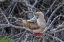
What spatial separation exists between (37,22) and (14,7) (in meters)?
1.15

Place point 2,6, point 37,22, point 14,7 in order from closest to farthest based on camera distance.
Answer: point 37,22, point 14,7, point 2,6

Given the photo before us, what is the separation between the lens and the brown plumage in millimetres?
3031

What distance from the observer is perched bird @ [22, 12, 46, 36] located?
3031mm

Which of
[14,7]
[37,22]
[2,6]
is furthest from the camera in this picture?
[2,6]

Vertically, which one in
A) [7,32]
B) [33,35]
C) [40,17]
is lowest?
[7,32]

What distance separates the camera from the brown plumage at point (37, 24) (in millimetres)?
3031

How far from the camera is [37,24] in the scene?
10.1 ft

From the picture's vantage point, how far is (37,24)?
3.08 meters

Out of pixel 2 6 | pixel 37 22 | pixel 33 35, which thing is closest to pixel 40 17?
pixel 37 22

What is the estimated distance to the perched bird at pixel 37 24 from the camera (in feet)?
9.95

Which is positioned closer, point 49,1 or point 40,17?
point 40,17

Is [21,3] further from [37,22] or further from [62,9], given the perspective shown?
[37,22]

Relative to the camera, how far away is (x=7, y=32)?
425 centimetres

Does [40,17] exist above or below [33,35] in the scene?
above
